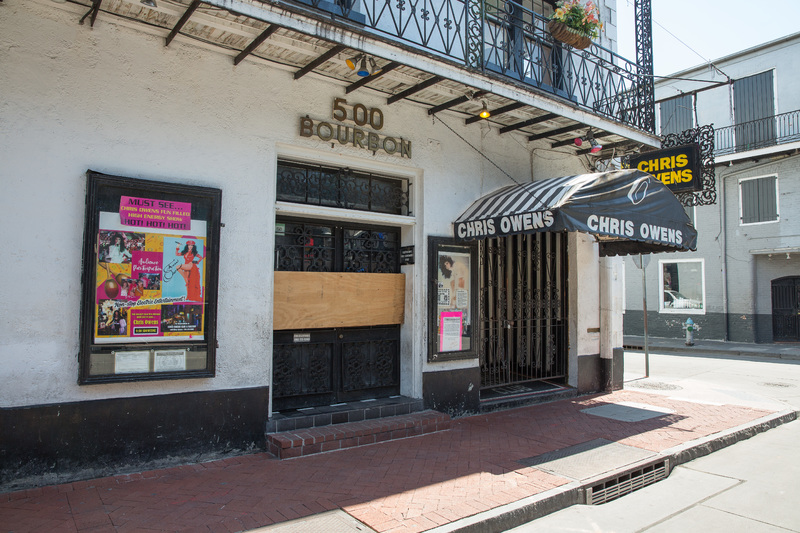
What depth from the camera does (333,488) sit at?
4941mm

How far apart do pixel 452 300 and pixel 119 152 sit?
4.83 metres

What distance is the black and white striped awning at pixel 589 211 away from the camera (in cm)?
658

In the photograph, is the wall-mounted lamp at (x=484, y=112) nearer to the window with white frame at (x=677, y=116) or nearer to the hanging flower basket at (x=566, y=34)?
the hanging flower basket at (x=566, y=34)

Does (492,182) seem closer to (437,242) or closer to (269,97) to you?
(437,242)

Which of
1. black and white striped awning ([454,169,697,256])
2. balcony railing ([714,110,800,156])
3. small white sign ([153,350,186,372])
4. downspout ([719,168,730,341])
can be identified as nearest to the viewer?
small white sign ([153,350,186,372])

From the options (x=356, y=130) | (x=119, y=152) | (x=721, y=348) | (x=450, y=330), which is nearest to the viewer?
(x=119, y=152)

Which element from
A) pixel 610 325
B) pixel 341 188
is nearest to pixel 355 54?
pixel 341 188

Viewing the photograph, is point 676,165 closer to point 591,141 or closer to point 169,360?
point 591,141

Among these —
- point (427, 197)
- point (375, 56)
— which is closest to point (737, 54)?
point (427, 197)

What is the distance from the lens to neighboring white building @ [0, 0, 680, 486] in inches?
198

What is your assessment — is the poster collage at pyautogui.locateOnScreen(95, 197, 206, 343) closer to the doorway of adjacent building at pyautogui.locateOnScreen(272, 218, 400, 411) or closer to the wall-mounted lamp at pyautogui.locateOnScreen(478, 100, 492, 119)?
the doorway of adjacent building at pyautogui.locateOnScreen(272, 218, 400, 411)

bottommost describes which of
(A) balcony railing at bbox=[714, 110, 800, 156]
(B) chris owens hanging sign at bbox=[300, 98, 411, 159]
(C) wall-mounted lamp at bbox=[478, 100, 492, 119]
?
(B) chris owens hanging sign at bbox=[300, 98, 411, 159]

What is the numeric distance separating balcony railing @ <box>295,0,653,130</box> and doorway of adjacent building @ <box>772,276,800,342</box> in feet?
47.6

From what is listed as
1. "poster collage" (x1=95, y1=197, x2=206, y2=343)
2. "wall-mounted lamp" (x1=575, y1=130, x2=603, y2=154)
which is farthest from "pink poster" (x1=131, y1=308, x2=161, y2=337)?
"wall-mounted lamp" (x1=575, y1=130, x2=603, y2=154)
